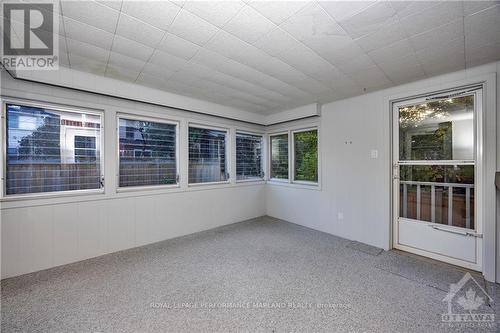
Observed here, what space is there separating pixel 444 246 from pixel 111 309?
399 centimetres

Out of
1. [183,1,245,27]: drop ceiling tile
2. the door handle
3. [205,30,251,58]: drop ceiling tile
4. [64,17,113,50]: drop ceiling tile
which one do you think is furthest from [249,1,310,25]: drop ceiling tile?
the door handle

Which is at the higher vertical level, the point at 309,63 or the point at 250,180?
the point at 309,63

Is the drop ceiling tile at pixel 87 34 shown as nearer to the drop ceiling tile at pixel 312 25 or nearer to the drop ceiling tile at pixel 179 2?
the drop ceiling tile at pixel 179 2

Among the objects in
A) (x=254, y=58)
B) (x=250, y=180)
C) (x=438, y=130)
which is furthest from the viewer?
(x=250, y=180)

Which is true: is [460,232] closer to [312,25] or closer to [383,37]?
[383,37]

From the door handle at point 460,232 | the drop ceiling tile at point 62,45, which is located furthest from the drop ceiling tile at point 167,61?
the door handle at point 460,232

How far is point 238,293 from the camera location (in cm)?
212

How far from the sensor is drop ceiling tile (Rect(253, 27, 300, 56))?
190 cm

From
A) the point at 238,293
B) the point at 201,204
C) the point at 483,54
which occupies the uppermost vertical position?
the point at 483,54

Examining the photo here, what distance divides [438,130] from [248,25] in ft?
9.60

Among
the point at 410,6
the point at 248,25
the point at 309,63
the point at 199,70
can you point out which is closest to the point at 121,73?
the point at 199,70

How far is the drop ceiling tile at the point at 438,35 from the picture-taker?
1.79 m

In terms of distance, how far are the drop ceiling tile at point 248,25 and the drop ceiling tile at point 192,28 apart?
0.16m

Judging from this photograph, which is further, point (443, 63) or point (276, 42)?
point (443, 63)
